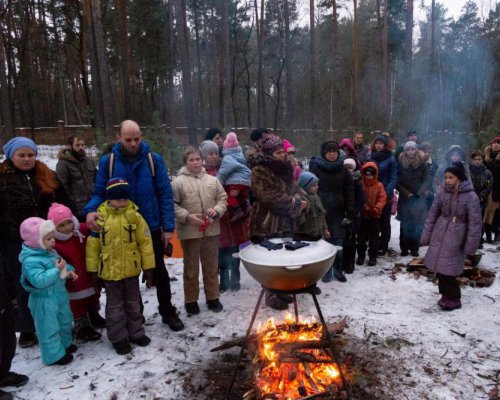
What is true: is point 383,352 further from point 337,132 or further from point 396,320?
point 337,132

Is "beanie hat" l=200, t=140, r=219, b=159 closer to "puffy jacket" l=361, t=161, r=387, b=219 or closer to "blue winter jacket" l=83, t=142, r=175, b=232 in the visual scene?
"blue winter jacket" l=83, t=142, r=175, b=232

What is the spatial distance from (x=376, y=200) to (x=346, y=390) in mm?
3768

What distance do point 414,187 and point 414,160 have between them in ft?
1.52

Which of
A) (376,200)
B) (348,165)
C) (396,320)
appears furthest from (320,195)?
(396,320)

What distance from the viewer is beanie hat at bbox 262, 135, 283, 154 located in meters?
4.14

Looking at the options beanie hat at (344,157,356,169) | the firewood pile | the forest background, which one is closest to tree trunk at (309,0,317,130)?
the forest background

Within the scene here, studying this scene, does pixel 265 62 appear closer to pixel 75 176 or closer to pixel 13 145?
pixel 75 176

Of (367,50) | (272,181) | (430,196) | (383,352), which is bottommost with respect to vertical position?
(383,352)

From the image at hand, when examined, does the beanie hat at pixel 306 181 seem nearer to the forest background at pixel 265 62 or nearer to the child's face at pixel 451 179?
the child's face at pixel 451 179

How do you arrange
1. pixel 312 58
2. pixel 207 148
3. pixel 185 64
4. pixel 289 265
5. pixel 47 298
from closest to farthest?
1. pixel 289 265
2. pixel 47 298
3. pixel 207 148
4. pixel 185 64
5. pixel 312 58

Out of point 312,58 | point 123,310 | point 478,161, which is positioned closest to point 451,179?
point 478,161

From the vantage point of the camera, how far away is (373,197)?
6109mm

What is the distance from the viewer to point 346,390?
2.89m

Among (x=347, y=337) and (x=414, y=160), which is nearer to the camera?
(x=347, y=337)
